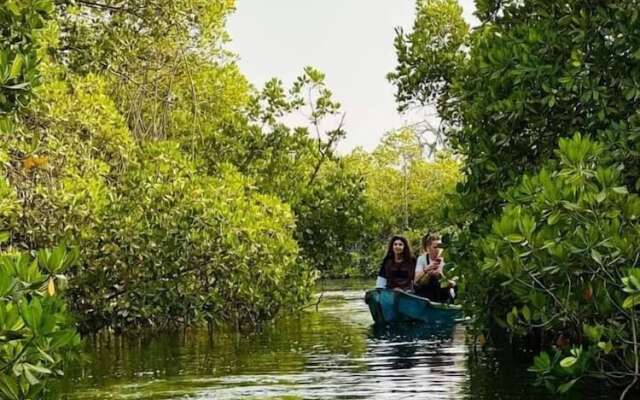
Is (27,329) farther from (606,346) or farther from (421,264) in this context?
(421,264)

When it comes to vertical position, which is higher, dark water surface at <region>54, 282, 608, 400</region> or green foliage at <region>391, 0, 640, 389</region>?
green foliage at <region>391, 0, 640, 389</region>

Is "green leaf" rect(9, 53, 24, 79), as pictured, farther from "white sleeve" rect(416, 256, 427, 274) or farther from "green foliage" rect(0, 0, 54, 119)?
"white sleeve" rect(416, 256, 427, 274)

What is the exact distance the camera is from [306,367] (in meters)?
12.5

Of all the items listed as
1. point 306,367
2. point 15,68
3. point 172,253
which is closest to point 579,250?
point 15,68

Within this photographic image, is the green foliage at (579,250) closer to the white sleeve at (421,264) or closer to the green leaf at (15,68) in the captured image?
the green leaf at (15,68)

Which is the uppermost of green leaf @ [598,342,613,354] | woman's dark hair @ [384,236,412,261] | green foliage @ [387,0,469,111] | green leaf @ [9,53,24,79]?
green foliage @ [387,0,469,111]

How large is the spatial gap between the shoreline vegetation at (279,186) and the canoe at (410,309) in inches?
56.0

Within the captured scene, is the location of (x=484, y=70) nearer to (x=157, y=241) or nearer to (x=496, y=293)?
(x=496, y=293)

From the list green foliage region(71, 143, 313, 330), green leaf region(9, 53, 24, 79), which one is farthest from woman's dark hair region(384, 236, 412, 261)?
green leaf region(9, 53, 24, 79)

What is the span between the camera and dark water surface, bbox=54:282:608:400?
10.2 m

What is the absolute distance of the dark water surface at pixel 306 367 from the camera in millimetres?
10180

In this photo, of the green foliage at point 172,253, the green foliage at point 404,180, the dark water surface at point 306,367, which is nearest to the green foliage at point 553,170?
the dark water surface at point 306,367

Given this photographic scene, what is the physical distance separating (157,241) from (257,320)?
10.4 feet

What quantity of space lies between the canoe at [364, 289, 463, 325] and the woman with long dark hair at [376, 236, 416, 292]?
0.33m
